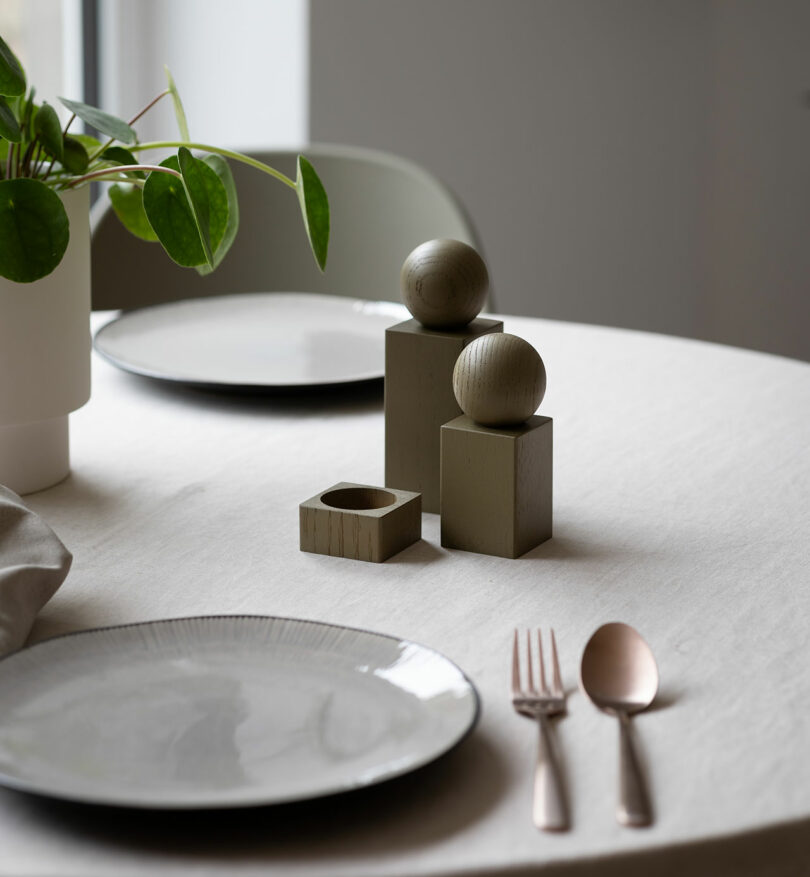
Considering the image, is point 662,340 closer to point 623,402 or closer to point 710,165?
point 623,402

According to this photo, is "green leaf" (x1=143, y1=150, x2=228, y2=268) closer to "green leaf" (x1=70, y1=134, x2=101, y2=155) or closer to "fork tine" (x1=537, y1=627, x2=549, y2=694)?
"green leaf" (x1=70, y1=134, x2=101, y2=155)

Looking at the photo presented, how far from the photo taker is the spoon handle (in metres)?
0.45

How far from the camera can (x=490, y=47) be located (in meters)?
2.64

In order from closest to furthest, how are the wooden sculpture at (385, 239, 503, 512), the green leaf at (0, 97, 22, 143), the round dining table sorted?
the round dining table
the green leaf at (0, 97, 22, 143)
the wooden sculpture at (385, 239, 503, 512)

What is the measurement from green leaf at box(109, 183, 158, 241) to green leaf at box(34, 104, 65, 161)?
13 centimetres

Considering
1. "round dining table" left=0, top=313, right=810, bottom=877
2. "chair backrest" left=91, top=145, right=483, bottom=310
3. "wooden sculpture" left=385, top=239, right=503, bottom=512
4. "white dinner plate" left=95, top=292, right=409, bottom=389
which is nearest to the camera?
"round dining table" left=0, top=313, right=810, bottom=877

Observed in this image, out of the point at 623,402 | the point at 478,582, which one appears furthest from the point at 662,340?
the point at 478,582

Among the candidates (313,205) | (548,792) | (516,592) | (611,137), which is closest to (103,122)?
(313,205)

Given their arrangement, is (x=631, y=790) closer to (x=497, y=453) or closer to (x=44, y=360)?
(x=497, y=453)

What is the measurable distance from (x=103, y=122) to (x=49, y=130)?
0.14ft

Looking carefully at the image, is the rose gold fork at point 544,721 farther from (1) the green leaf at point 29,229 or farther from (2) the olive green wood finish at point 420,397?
(1) the green leaf at point 29,229

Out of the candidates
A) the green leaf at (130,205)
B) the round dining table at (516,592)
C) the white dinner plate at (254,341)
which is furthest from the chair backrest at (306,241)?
the green leaf at (130,205)

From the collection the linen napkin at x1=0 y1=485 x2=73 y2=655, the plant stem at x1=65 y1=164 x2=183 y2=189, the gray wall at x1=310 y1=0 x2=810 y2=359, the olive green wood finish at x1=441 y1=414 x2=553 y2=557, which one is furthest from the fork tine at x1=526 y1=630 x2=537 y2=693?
the gray wall at x1=310 y1=0 x2=810 y2=359

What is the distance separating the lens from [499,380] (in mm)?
711
